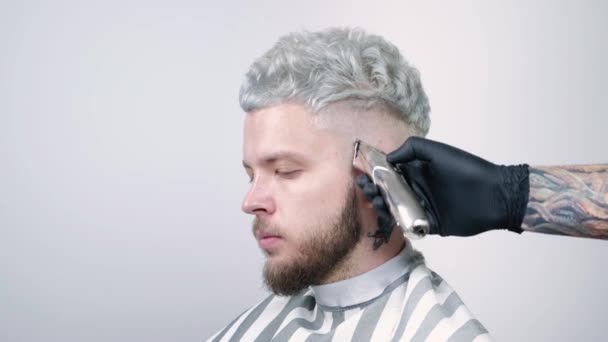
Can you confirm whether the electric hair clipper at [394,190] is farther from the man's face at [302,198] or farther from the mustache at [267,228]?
the mustache at [267,228]

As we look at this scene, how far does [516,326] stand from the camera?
3576 mm

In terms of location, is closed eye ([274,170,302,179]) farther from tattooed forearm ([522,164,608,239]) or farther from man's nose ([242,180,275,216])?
tattooed forearm ([522,164,608,239])

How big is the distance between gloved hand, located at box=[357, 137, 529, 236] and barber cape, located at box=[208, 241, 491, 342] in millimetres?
186

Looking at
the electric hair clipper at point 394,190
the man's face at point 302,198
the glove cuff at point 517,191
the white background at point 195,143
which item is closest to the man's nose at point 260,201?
the man's face at point 302,198

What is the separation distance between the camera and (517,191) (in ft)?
7.18

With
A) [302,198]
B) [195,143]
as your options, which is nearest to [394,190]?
[302,198]

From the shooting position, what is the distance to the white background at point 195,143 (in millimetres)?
3549

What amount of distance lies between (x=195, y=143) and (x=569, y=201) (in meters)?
2.04

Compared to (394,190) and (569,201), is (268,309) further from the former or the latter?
(569,201)

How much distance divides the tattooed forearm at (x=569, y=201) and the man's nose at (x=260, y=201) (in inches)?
29.6

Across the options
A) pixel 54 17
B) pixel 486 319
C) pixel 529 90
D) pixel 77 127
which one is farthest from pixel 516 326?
pixel 54 17

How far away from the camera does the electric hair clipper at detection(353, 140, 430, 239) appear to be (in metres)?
2.09

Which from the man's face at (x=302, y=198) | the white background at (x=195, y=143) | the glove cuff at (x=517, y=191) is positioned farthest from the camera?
the white background at (x=195, y=143)

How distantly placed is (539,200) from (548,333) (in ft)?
5.26
